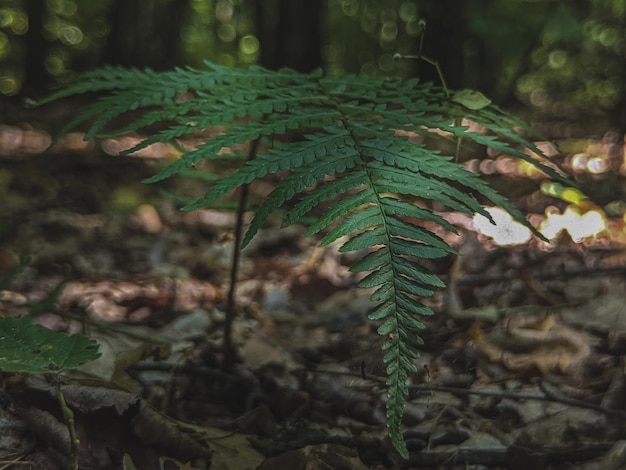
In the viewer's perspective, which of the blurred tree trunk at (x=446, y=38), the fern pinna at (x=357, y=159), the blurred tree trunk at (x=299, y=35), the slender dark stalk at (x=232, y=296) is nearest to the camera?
the fern pinna at (x=357, y=159)

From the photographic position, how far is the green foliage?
3.72 ft

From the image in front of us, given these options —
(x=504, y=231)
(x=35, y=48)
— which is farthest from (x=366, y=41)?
(x=504, y=231)

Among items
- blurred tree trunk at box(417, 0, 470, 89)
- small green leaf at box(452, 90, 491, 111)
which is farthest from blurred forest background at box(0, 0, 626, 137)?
small green leaf at box(452, 90, 491, 111)

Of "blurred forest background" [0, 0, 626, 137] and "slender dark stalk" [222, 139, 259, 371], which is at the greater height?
"blurred forest background" [0, 0, 626, 137]

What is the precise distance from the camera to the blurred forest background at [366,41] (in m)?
4.83

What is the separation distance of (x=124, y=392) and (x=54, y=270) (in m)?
1.62

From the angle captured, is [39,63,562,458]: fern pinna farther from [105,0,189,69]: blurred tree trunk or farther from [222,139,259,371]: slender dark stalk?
[105,0,189,69]: blurred tree trunk

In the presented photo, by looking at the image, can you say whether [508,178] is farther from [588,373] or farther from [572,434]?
[572,434]

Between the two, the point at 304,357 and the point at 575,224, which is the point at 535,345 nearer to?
the point at 304,357

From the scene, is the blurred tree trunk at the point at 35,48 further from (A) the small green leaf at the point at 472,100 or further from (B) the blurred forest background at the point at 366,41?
(A) the small green leaf at the point at 472,100

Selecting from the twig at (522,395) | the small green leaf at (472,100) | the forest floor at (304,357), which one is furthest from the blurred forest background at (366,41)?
the twig at (522,395)

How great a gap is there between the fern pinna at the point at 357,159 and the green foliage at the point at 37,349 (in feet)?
1.19

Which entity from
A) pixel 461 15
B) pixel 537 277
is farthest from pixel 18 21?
pixel 537 277

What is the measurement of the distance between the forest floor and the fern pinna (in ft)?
0.98
